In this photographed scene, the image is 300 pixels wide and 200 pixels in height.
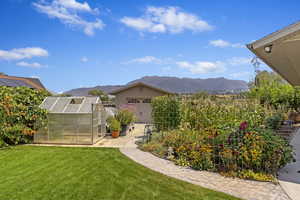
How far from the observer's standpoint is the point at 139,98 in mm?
17641

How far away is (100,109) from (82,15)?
203 inches

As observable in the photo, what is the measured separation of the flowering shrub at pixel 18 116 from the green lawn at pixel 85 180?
6.66 ft

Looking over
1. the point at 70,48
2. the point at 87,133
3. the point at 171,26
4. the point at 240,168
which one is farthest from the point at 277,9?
the point at 70,48

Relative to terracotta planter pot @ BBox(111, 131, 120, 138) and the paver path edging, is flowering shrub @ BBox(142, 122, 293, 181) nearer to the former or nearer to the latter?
the paver path edging

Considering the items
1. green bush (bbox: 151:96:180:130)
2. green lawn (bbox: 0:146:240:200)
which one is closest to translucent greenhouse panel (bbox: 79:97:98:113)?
green lawn (bbox: 0:146:240:200)

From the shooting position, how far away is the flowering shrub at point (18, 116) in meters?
8.41

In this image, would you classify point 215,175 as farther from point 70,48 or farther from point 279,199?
point 70,48

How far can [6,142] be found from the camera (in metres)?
8.66

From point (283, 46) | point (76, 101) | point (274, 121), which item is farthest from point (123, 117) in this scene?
point (283, 46)

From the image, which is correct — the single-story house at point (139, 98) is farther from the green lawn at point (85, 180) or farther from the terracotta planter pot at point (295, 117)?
the green lawn at point (85, 180)

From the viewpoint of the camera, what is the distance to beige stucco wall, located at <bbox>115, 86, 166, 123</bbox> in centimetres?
1759

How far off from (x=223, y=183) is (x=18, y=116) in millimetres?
9003

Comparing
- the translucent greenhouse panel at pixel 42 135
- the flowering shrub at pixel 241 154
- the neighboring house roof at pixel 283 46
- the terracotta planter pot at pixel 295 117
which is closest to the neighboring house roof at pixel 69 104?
the translucent greenhouse panel at pixel 42 135

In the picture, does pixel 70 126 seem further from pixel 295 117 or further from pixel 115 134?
pixel 295 117
